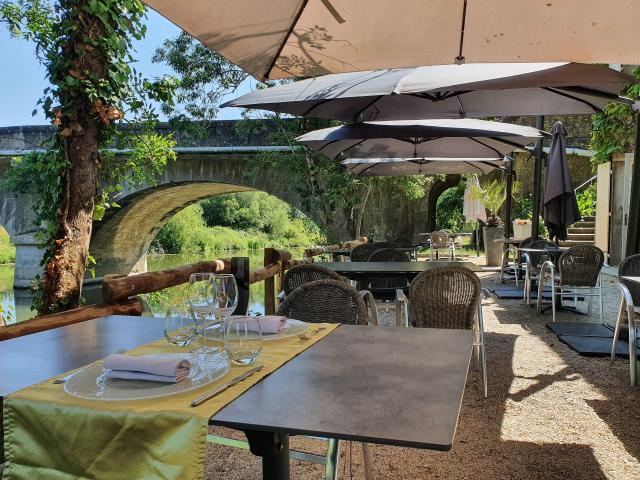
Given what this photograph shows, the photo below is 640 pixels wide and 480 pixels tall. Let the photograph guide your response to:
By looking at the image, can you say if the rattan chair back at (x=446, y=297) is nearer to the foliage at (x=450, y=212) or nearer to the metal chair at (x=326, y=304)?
the metal chair at (x=326, y=304)

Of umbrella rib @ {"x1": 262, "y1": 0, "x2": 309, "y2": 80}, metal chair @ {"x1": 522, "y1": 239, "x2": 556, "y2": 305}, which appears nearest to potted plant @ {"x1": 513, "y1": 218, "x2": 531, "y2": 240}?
metal chair @ {"x1": 522, "y1": 239, "x2": 556, "y2": 305}

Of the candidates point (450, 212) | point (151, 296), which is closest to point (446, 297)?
point (151, 296)

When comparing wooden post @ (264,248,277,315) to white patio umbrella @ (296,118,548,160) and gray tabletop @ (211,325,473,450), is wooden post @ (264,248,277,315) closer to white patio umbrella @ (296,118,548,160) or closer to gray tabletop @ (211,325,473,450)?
white patio umbrella @ (296,118,548,160)

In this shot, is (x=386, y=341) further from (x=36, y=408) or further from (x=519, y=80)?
(x=519, y=80)

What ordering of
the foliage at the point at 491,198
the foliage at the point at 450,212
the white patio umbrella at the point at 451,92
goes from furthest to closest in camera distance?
the foliage at the point at 450,212
the foliage at the point at 491,198
the white patio umbrella at the point at 451,92

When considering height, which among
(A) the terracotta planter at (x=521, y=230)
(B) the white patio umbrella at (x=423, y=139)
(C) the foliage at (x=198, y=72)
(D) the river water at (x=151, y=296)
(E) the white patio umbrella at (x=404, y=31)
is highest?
(C) the foliage at (x=198, y=72)

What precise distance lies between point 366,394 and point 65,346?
0.87 meters

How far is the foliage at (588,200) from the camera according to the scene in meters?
12.1

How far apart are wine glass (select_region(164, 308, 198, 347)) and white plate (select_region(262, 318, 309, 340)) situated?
0.68 ft

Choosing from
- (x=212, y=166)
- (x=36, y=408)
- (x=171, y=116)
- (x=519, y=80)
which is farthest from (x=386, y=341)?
(x=212, y=166)

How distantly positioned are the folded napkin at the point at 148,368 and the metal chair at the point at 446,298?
2106 mm

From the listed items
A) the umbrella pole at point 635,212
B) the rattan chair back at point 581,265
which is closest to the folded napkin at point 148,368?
the umbrella pole at point 635,212

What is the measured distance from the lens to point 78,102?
12.0ft

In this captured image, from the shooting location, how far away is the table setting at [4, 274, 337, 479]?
955mm
